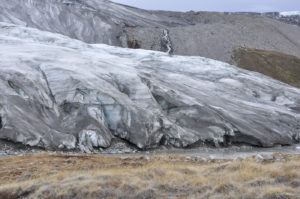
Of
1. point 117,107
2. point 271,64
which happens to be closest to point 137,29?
point 271,64

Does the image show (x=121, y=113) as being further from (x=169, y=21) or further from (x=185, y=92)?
(x=169, y=21)

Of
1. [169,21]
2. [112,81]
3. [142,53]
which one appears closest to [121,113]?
[112,81]

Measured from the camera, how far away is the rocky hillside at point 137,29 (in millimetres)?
79938

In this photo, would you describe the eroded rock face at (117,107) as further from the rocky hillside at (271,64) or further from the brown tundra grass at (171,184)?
the rocky hillside at (271,64)

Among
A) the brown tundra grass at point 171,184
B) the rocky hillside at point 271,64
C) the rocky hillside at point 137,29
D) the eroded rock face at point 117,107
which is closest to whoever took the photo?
the brown tundra grass at point 171,184

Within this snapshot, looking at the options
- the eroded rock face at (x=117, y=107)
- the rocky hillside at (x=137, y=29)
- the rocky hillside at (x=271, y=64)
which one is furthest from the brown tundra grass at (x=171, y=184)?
the rocky hillside at (x=271, y=64)

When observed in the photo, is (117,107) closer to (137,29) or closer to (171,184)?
(171,184)

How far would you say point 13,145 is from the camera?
2122 cm

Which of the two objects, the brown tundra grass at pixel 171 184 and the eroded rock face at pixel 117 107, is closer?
the brown tundra grass at pixel 171 184

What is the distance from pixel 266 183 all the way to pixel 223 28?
9827cm

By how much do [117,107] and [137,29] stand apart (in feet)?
240

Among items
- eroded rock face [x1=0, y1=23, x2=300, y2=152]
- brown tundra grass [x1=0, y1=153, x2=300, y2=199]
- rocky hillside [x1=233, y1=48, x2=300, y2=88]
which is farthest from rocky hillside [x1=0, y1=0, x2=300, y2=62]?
brown tundra grass [x1=0, y1=153, x2=300, y2=199]

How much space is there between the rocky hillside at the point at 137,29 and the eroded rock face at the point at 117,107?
4364 centimetres

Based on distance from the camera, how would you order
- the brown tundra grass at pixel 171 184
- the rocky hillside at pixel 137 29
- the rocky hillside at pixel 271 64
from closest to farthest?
the brown tundra grass at pixel 171 184 → the rocky hillside at pixel 137 29 → the rocky hillside at pixel 271 64
